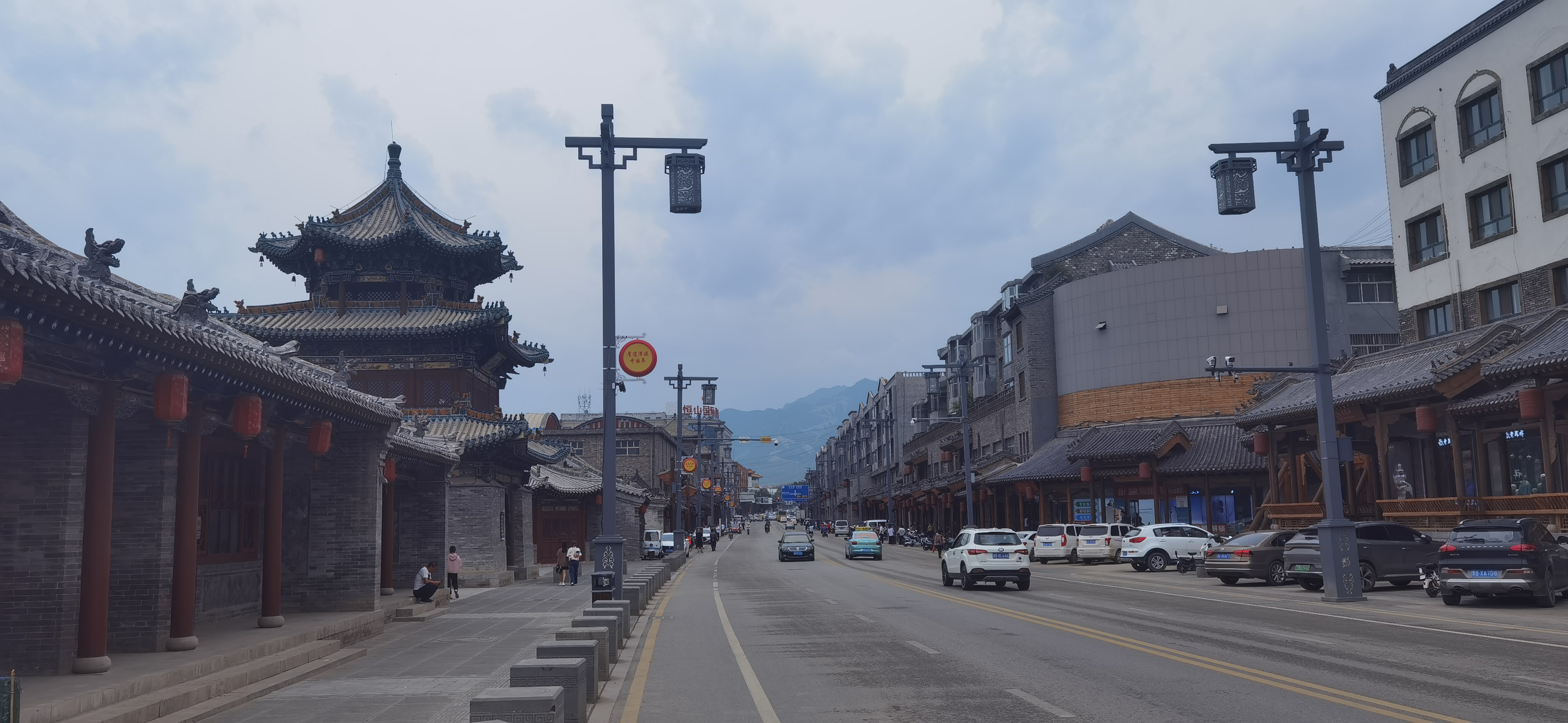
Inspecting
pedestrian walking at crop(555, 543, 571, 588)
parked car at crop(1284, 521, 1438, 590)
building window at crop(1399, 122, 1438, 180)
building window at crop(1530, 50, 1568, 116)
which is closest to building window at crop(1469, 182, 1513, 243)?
building window at crop(1399, 122, 1438, 180)

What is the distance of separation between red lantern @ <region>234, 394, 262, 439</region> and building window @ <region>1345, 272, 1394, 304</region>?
57306 millimetres

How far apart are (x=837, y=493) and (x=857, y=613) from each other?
163213mm

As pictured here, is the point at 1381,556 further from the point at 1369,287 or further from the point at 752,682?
the point at 1369,287

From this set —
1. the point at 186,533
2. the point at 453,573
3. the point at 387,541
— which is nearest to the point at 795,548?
the point at 453,573

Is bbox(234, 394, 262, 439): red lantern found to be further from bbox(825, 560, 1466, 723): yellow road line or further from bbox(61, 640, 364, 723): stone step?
bbox(825, 560, 1466, 723): yellow road line

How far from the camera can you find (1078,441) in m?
58.5

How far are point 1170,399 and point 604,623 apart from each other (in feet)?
164

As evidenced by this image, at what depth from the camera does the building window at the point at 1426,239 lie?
131ft

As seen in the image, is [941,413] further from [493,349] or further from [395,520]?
[395,520]

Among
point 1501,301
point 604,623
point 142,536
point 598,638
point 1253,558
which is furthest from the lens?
point 1501,301

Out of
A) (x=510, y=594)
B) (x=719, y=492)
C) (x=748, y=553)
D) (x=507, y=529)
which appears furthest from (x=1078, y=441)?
(x=719, y=492)

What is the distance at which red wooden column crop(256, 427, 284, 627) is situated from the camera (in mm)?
18641

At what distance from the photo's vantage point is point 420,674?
14977 millimetres

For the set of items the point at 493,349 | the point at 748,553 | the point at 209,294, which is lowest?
the point at 748,553
